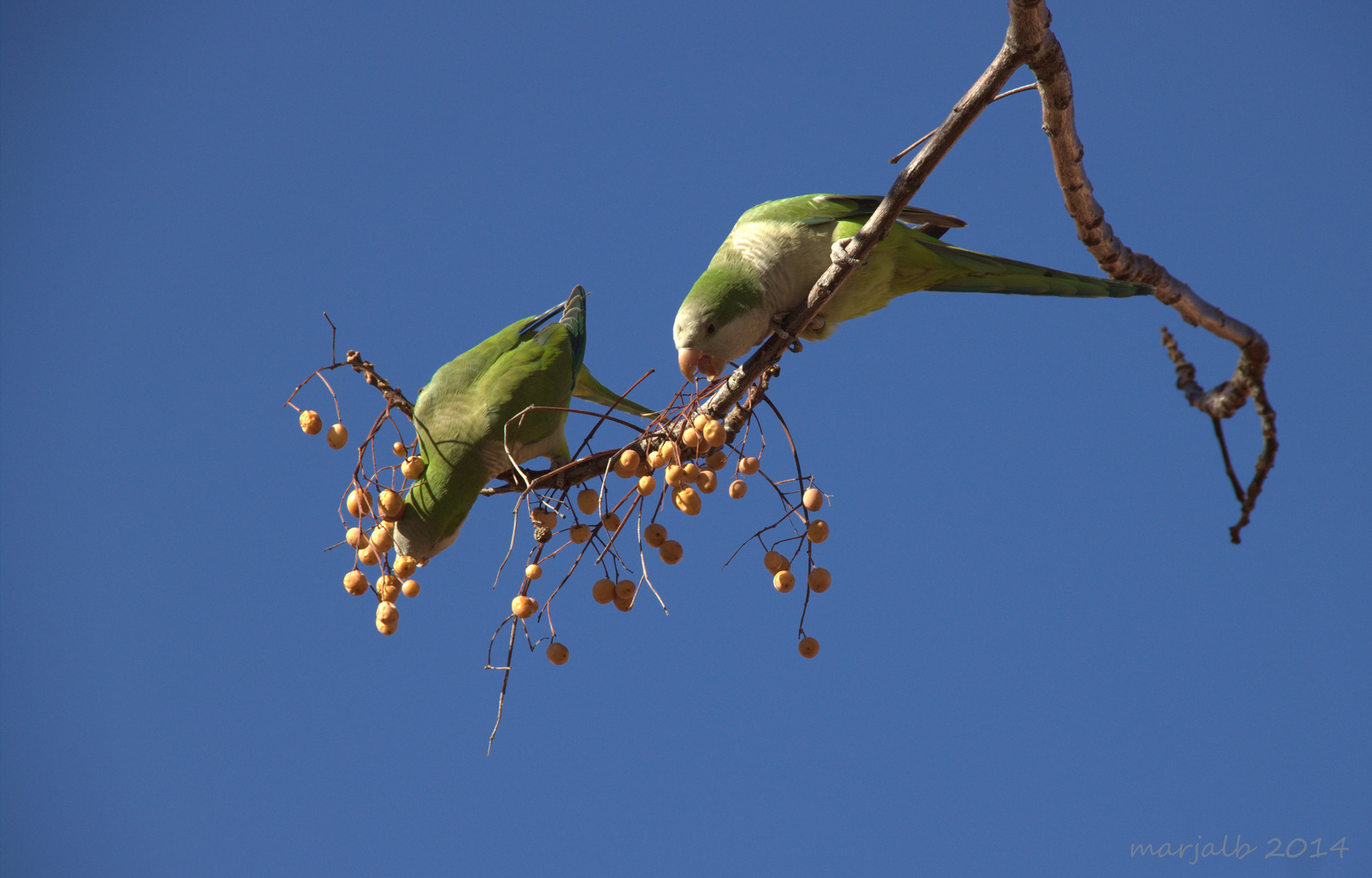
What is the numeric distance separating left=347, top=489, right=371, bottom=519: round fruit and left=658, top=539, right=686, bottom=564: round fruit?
807 millimetres

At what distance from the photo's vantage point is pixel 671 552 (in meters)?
2.30

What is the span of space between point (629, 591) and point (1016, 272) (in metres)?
1.73

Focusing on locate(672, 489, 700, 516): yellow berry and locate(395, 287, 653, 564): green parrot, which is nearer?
locate(672, 489, 700, 516): yellow berry

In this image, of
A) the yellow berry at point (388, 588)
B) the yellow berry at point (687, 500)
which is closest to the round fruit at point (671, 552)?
the yellow berry at point (687, 500)

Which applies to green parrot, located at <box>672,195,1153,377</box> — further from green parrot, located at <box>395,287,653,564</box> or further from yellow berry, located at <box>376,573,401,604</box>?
yellow berry, located at <box>376,573,401,604</box>

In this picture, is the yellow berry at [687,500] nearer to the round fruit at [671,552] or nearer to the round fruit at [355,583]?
the round fruit at [671,552]

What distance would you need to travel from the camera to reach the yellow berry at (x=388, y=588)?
2.32 m

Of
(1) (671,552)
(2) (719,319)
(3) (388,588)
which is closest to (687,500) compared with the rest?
(1) (671,552)

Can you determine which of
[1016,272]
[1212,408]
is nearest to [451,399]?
[1016,272]

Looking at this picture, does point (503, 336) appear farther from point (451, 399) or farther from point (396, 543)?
point (396, 543)

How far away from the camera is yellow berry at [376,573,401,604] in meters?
2.32

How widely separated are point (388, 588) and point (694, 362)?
1.23 metres

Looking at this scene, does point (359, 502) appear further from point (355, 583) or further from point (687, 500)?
point (687, 500)

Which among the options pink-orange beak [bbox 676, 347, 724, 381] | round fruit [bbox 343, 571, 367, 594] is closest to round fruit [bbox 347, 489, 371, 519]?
round fruit [bbox 343, 571, 367, 594]
